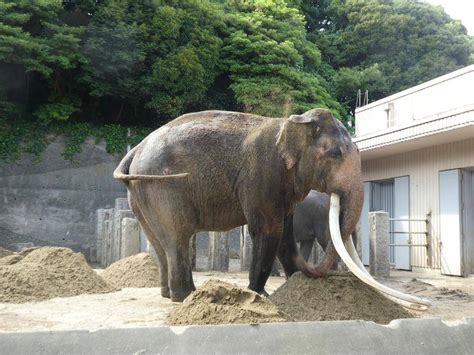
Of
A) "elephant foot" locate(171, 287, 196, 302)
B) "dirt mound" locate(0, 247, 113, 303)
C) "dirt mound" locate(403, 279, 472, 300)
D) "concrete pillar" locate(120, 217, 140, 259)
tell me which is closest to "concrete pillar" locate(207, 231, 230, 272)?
"concrete pillar" locate(120, 217, 140, 259)

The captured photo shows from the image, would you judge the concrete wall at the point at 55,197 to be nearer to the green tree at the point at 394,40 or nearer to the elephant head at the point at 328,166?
the green tree at the point at 394,40

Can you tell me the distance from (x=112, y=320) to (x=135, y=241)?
7.44m

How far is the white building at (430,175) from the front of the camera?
1348 cm

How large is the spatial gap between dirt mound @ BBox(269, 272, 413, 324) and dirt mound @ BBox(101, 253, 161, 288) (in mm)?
3881

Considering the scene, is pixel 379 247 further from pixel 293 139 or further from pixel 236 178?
pixel 293 139

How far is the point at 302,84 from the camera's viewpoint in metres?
27.6

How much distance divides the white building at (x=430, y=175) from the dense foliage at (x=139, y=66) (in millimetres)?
10318

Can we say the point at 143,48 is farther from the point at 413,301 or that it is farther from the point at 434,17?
the point at 413,301

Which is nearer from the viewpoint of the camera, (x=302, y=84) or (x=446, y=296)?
(x=446, y=296)

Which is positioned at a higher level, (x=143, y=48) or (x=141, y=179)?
(x=143, y=48)

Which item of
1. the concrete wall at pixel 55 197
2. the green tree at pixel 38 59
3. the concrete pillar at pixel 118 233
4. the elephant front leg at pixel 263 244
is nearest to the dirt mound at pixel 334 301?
the elephant front leg at pixel 263 244

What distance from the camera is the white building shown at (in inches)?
531

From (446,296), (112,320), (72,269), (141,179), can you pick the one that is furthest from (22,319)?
(446,296)

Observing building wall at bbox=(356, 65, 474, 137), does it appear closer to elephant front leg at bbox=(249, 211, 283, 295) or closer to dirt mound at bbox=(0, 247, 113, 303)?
elephant front leg at bbox=(249, 211, 283, 295)
